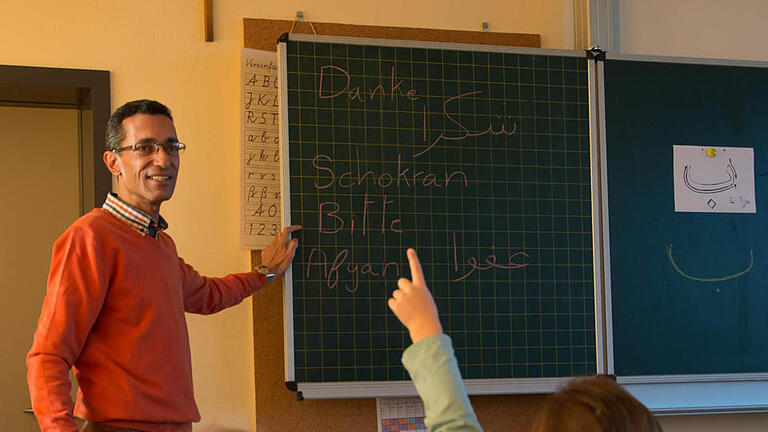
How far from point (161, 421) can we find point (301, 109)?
1176mm

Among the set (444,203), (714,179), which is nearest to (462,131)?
(444,203)

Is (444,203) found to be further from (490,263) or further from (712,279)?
(712,279)

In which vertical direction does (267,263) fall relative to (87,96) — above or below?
below

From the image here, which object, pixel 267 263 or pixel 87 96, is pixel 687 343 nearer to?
pixel 267 263

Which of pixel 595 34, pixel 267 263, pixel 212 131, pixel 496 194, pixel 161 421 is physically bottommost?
pixel 161 421

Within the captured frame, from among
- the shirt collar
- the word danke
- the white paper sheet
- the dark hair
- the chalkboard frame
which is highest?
the word danke

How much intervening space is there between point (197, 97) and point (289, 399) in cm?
112

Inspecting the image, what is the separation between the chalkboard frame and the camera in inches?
120

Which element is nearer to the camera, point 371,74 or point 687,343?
point 371,74

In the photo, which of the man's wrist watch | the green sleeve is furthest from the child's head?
the man's wrist watch

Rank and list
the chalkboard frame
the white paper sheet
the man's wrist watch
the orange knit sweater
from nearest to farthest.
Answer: the orange knit sweater
the man's wrist watch
the chalkboard frame
the white paper sheet

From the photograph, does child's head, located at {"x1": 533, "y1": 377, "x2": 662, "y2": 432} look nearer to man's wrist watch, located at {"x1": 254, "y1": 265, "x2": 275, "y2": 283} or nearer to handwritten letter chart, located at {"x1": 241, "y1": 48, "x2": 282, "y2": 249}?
man's wrist watch, located at {"x1": 254, "y1": 265, "x2": 275, "y2": 283}

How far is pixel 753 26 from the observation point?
11.5 ft

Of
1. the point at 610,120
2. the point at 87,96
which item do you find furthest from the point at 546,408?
the point at 87,96
